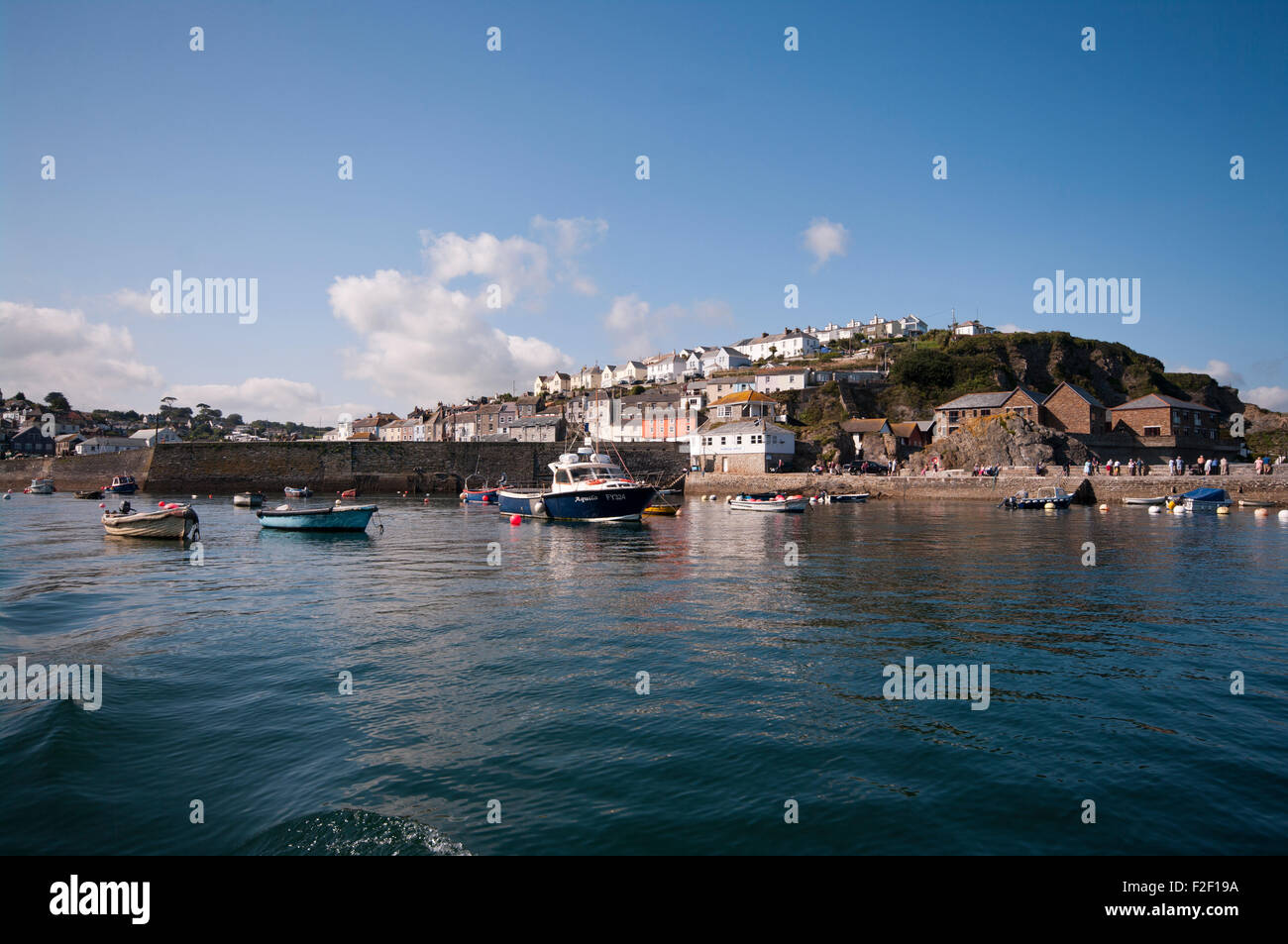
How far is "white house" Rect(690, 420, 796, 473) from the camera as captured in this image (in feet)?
227

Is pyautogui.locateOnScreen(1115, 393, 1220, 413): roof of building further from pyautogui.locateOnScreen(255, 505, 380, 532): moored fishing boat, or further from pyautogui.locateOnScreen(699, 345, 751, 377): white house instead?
pyautogui.locateOnScreen(255, 505, 380, 532): moored fishing boat

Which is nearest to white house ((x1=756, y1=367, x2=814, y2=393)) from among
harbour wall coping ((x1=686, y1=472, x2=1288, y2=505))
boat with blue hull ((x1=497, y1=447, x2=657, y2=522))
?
harbour wall coping ((x1=686, y1=472, x2=1288, y2=505))

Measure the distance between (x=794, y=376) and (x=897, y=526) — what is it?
54644mm

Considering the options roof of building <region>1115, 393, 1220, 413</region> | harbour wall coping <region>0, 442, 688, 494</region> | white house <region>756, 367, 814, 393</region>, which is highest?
white house <region>756, 367, 814, 393</region>

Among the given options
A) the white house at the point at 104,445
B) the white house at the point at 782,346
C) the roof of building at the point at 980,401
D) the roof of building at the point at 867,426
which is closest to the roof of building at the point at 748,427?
the roof of building at the point at 867,426

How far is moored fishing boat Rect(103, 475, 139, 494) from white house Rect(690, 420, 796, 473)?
2072 inches

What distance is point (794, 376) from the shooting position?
8744cm

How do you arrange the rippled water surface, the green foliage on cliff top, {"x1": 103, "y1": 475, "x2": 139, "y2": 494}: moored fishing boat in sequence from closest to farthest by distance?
the rippled water surface, {"x1": 103, "y1": 475, "x2": 139, "y2": 494}: moored fishing boat, the green foliage on cliff top

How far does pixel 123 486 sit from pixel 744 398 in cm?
6024

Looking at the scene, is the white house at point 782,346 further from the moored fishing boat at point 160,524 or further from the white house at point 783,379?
the moored fishing boat at point 160,524

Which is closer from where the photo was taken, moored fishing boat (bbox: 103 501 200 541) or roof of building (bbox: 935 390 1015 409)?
moored fishing boat (bbox: 103 501 200 541)

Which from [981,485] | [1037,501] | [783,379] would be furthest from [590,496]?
[783,379]

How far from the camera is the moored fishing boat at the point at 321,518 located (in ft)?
105

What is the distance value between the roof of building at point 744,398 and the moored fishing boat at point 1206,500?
4023cm
